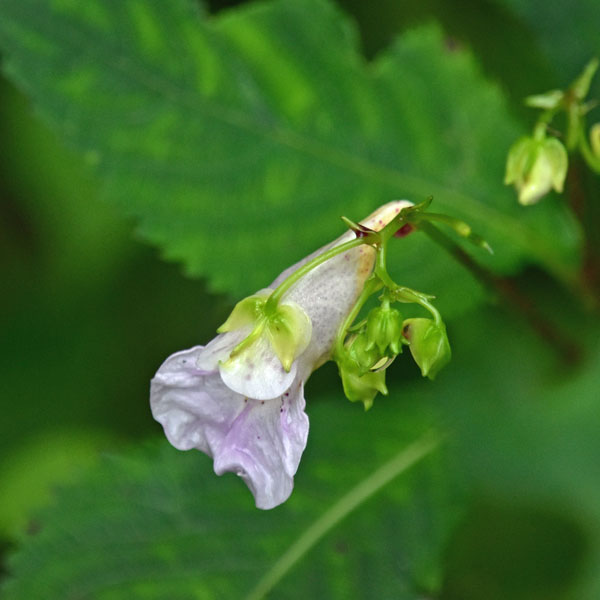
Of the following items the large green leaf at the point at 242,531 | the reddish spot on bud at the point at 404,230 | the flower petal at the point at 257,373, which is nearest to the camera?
the flower petal at the point at 257,373

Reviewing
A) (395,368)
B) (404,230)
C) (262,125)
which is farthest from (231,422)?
(395,368)

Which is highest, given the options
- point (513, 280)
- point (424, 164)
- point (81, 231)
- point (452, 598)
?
point (424, 164)

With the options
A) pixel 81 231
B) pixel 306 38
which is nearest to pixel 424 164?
pixel 306 38

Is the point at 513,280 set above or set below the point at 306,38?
below

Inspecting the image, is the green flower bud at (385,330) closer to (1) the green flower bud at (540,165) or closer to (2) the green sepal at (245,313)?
(2) the green sepal at (245,313)

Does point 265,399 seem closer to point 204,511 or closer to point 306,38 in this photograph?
point 204,511

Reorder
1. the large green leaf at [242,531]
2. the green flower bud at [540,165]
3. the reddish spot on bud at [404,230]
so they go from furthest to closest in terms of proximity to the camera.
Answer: the large green leaf at [242,531]
the green flower bud at [540,165]
the reddish spot on bud at [404,230]

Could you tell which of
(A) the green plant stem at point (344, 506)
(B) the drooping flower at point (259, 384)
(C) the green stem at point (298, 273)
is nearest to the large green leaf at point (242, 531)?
(A) the green plant stem at point (344, 506)
